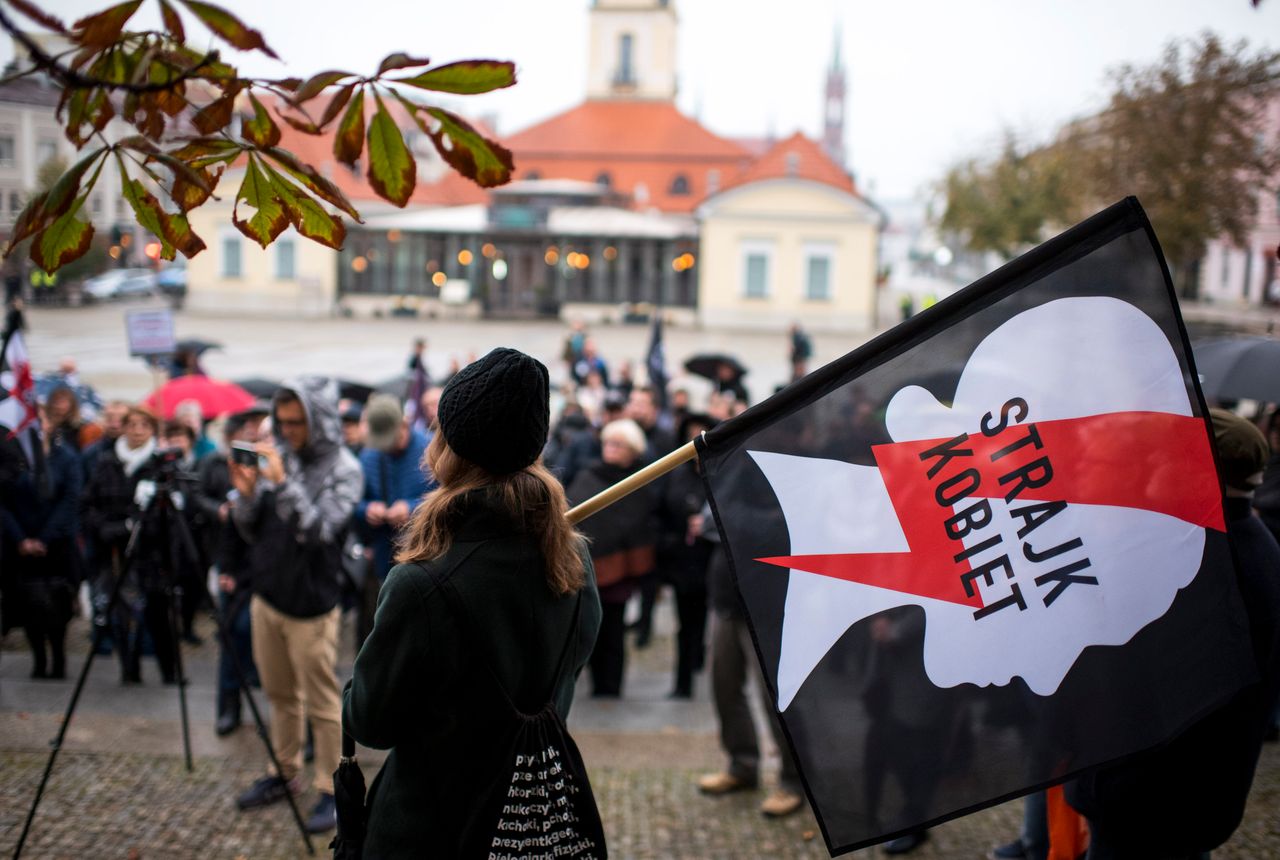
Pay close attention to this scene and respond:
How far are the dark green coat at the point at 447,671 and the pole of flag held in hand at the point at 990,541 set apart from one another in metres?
0.29

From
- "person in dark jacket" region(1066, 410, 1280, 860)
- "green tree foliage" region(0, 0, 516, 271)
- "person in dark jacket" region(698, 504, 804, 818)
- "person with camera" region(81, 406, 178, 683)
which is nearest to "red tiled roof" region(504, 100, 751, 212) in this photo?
"person with camera" region(81, 406, 178, 683)

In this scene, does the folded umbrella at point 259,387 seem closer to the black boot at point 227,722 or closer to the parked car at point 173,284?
the black boot at point 227,722

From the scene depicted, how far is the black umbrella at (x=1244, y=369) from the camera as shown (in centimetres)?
625

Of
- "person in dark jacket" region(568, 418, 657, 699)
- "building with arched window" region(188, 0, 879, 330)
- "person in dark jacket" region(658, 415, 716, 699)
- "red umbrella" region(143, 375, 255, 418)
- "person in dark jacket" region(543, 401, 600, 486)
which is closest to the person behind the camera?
"person in dark jacket" region(568, 418, 657, 699)

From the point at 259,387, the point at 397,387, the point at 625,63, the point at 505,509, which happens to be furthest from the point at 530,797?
the point at 625,63

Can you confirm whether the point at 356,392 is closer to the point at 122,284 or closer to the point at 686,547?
the point at 686,547

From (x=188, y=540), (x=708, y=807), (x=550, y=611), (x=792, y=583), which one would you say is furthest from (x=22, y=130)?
(x=708, y=807)

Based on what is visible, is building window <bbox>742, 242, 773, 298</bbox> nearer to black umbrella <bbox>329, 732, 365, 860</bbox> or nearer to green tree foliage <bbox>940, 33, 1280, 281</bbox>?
green tree foliage <bbox>940, 33, 1280, 281</bbox>

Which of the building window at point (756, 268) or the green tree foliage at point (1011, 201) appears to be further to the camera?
the building window at point (756, 268)

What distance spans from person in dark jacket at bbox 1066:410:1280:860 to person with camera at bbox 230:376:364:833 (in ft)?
10.3

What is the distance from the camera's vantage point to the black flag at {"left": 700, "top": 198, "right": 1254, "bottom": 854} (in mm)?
2342

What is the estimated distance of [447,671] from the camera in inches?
87.0

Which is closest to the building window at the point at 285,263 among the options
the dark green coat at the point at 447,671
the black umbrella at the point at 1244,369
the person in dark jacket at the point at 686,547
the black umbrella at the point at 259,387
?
the black umbrella at the point at 259,387

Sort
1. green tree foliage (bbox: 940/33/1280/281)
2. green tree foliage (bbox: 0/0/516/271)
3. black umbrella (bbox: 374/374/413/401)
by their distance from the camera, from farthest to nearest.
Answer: green tree foliage (bbox: 940/33/1280/281)
black umbrella (bbox: 374/374/413/401)
green tree foliage (bbox: 0/0/516/271)
